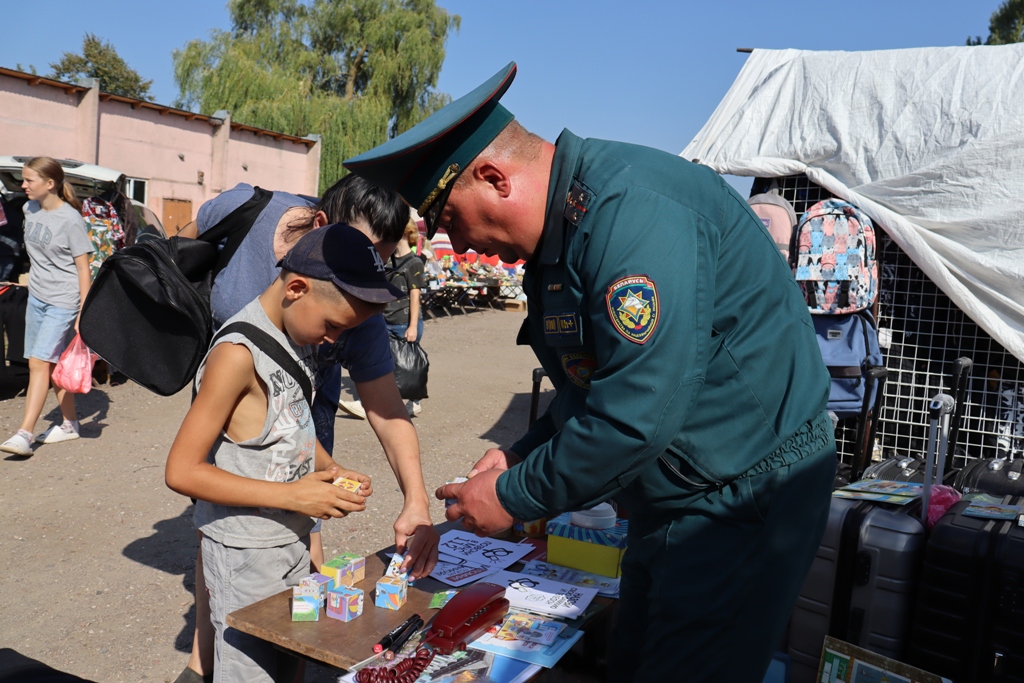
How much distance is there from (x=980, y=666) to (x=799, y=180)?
358 cm

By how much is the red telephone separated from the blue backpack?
3.09 m

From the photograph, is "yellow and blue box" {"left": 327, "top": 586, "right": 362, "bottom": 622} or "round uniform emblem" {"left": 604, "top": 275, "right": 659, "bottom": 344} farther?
"yellow and blue box" {"left": 327, "top": 586, "right": 362, "bottom": 622}

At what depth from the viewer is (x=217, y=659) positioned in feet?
7.47

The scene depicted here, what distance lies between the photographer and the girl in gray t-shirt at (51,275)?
6148 mm

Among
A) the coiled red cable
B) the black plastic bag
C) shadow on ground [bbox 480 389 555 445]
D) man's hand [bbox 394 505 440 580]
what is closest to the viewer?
the coiled red cable

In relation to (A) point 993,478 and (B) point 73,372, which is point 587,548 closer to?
(A) point 993,478

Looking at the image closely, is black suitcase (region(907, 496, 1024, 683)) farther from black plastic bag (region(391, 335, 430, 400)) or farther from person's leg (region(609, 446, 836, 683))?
black plastic bag (region(391, 335, 430, 400))

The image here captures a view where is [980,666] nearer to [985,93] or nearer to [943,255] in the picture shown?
[943,255]

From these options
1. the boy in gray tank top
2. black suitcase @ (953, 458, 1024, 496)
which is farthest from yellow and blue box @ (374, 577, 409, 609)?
black suitcase @ (953, 458, 1024, 496)

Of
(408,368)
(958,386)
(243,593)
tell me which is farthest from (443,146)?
(408,368)

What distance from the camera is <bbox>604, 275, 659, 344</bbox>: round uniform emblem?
1.53 m

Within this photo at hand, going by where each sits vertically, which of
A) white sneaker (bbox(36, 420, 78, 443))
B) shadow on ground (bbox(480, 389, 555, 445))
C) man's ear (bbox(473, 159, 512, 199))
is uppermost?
man's ear (bbox(473, 159, 512, 199))

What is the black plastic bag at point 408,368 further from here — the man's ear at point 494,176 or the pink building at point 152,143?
the pink building at point 152,143

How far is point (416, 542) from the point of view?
2506mm
